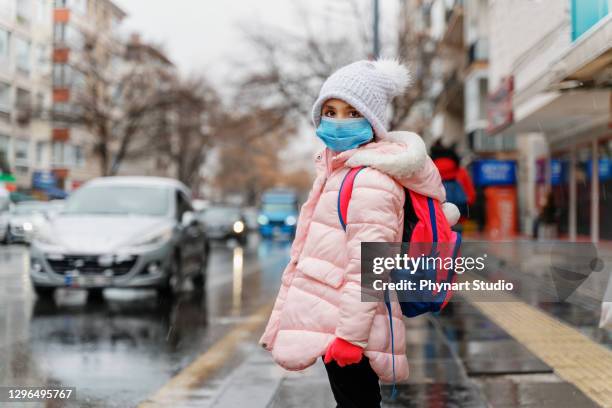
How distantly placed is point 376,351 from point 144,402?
8.07 feet

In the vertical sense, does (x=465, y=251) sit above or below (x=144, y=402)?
above

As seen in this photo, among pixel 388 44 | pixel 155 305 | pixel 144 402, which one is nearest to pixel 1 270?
pixel 155 305

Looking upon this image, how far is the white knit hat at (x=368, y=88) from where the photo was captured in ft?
9.93

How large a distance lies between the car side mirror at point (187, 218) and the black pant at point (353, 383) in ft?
27.5

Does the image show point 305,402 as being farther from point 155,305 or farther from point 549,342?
point 155,305

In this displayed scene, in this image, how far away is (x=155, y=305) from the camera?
10.2 m

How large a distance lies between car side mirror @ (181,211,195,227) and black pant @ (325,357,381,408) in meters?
8.38

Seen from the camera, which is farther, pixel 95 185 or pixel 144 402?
pixel 95 185

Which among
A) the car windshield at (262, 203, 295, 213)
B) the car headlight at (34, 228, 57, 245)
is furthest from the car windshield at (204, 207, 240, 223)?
the car headlight at (34, 228, 57, 245)

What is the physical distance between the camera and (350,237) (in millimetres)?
2832

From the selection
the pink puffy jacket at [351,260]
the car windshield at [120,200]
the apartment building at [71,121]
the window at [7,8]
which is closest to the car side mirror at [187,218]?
the car windshield at [120,200]

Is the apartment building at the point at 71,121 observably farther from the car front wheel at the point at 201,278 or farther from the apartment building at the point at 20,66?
the car front wheel at the point at 201,278

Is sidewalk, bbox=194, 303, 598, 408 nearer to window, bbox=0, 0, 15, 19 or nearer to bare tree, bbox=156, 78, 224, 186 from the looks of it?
window, bbox=0, 0, 15, 19

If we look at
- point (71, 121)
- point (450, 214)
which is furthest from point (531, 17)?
point (71, 121)
